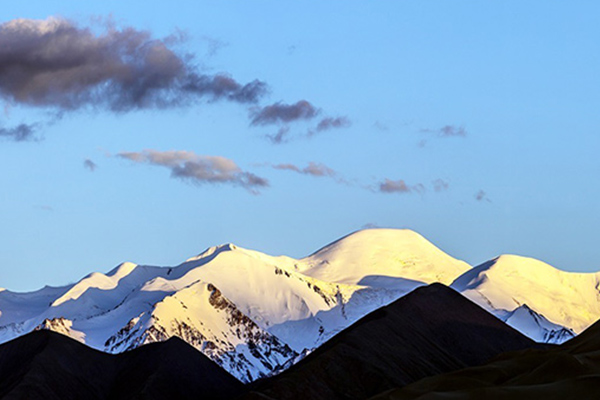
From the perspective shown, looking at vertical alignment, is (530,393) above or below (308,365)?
below

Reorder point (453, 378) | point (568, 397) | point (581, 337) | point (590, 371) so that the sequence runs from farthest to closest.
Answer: point (581, 337), point (453, 378), point (590, 371), point (568, 397)

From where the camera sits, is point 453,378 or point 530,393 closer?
point 530,393

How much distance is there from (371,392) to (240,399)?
76.5 ft

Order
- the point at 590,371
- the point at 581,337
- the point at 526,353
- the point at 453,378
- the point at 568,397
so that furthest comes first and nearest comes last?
the point at 581,337
the point at 526,353
the point at 453,378
the point at 590,371
the point at 568,397

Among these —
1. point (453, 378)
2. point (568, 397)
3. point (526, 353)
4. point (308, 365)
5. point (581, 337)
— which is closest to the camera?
point (568, 397)

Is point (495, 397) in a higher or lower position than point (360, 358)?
lower

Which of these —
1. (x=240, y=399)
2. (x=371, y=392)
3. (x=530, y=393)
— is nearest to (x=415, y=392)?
(x=530, y=393)

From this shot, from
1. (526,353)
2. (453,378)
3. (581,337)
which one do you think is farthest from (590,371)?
(581,337)

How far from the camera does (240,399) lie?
169 meters

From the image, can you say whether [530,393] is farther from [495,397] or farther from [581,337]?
[581,337]

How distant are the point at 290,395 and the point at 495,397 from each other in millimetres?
68565

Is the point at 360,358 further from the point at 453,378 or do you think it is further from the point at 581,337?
the point at 453,378

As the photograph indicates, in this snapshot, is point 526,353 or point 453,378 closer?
point 453,378

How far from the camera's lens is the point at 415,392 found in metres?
136
